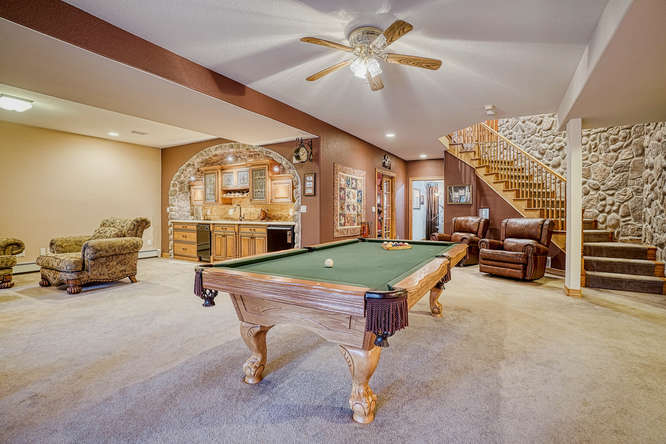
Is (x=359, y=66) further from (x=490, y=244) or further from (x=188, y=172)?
(x=188, y=172)

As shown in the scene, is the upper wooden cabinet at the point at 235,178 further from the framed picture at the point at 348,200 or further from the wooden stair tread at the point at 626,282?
the wooden stair tread at the point at 626,282

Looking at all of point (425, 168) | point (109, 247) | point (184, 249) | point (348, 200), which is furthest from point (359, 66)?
point (425, 168)

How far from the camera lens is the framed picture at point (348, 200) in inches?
217

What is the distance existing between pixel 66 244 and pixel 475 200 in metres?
7.74

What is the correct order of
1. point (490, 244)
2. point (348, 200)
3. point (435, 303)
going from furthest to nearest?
1. point (348, 200)
2. point (490, 244)
3. point (435, 303)

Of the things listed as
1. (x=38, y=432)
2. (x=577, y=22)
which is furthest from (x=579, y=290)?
(x=38, y=432)

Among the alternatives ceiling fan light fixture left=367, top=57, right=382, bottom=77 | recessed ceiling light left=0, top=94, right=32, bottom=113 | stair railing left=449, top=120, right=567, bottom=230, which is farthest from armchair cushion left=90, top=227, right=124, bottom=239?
stair railing left=449, top=120, right=567, bottom=230

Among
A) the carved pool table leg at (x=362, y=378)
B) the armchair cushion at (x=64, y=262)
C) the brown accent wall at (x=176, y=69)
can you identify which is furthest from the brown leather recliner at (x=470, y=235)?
the armchair cushion at (x=64, y=262)

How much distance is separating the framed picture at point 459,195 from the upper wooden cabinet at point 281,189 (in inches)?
155

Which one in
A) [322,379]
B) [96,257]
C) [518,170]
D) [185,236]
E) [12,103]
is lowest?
[322,379]

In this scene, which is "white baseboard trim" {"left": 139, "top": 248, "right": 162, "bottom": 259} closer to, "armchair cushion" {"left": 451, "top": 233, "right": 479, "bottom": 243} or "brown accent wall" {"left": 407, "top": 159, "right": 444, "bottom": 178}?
"armchair cushion" {"left": 451, "top": 233, "right": 479, "bottom": 243}

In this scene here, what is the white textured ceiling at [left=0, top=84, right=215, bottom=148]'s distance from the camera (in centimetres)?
429

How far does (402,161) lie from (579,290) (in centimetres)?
559

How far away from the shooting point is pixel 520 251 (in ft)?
15.3
